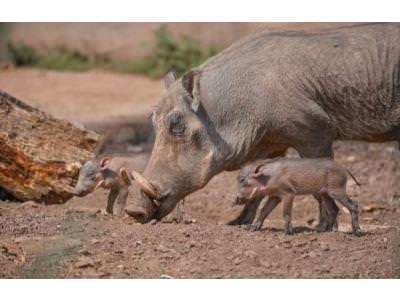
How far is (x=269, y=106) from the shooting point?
7461 millimetres

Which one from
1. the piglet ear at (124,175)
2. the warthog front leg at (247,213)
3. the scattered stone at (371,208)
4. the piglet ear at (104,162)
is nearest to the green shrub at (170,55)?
the scattered stone at (371,208)

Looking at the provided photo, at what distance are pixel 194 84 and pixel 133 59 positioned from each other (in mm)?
9816

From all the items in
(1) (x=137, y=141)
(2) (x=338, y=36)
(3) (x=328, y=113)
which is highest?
(2) (x=338, y=36)

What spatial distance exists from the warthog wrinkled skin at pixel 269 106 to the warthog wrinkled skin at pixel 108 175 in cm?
103

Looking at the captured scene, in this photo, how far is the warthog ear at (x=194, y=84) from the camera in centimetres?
744

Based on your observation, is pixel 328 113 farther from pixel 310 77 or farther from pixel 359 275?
pixel 359 275

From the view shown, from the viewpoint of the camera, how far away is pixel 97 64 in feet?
57.7

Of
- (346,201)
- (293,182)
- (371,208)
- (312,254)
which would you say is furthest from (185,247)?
(371,208)

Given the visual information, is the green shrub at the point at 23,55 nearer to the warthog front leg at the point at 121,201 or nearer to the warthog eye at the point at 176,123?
the warthog front leg at the point at 121,201

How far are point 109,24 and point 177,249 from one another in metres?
11.7

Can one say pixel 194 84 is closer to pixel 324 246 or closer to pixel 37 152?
pixel 324 246

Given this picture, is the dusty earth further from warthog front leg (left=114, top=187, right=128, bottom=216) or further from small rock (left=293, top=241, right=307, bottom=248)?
warthog front leg (left=114, top=187, right=128, bottom=216)

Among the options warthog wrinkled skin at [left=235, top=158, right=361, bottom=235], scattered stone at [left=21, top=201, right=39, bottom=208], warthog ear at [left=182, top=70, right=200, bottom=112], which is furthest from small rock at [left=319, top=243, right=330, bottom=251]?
scattered stone at [left=21, top=201, right=39, bottom=208]

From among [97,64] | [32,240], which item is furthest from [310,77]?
[97,64]
